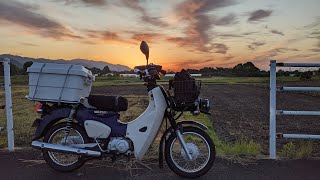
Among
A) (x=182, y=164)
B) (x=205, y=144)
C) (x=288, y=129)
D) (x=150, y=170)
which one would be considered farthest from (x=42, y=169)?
(x=288, y=129)

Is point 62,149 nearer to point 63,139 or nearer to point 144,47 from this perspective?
point 63,139

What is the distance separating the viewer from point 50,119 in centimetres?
555

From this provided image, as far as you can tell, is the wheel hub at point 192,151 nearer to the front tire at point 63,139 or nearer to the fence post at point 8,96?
the front tire at point 63,139

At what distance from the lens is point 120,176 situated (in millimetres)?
5367

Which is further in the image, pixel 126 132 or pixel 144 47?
pixel 126 132

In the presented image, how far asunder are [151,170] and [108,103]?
3.64ft

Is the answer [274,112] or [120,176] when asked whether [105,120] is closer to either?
[120,176]

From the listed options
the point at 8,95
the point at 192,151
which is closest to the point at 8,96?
the point at 8,95

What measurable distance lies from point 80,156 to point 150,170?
99 centimetres

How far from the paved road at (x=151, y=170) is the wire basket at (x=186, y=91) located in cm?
104

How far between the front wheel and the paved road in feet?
0.44

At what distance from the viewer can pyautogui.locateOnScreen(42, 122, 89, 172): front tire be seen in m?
5.55

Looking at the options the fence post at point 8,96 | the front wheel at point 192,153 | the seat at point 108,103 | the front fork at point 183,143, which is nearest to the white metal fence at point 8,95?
the fence post at point 8,96

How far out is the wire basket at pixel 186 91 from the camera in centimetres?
512
